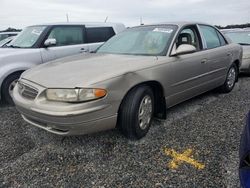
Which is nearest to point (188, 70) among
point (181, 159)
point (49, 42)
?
point (181, 159)

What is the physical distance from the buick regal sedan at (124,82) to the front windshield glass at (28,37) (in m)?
1.81

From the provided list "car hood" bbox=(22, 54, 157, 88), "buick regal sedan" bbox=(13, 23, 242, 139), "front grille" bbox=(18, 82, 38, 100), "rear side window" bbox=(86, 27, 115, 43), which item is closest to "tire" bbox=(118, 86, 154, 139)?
"buick regal sedan" bbox=(13, 23, 242, 139)

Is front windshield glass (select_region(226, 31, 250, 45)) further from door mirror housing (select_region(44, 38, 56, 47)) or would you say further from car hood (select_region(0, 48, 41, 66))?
car hood (select_region(0, 48, 41, 66))

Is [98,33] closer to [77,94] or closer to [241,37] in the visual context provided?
[77,94]

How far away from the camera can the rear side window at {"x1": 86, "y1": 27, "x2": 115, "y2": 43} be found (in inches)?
259

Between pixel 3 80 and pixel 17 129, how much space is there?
138 cm

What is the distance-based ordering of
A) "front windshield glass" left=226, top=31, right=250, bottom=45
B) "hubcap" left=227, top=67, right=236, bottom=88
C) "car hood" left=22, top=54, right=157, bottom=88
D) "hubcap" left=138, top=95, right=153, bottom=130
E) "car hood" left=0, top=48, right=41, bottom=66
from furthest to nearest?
"front windshield glass" left=226, top=31, right=250, bottom=45, "hubcap" left=227, top=67, right=236, bottom=88, "car hood" left=0, top=48, right=41, bottom=66, "hubcap" left=138, top=95, right=153, bottom=130, "car hood" left=22, top=54, right=157, bottom=88

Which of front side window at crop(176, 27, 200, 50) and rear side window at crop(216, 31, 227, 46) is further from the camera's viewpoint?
rear side window at crop(216, 31, 227, 46)

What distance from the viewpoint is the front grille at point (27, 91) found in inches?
132

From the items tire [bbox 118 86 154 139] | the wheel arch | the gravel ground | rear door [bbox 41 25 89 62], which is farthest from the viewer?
rear door [bbox 41 25 89 62]

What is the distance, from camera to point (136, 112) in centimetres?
339

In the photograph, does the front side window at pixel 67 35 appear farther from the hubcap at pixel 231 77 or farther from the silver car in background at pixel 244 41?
the silver car in background at pixel 244 41

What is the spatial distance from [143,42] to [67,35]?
249 cm

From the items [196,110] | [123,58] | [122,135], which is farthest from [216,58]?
[122,135]
